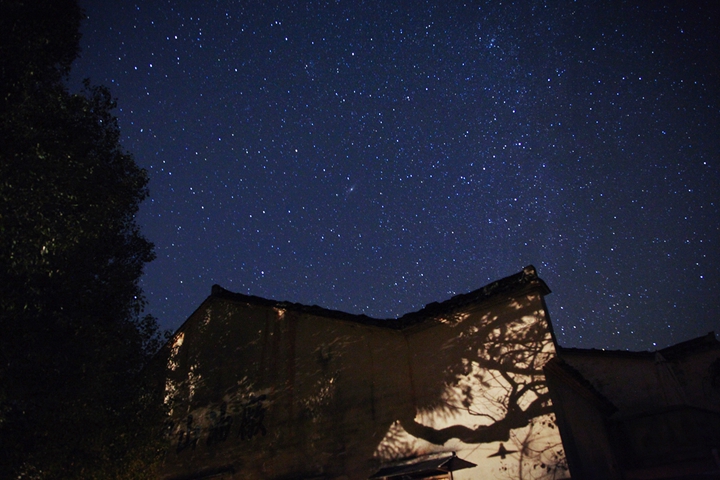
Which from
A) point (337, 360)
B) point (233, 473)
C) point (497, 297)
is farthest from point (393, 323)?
point (233, 473)

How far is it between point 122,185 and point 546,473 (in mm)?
13248

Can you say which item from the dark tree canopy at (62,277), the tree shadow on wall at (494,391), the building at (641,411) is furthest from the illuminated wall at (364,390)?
the dark tree canopy at (62,277)

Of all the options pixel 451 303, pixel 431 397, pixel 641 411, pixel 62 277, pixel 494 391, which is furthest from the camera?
pixel 641 411

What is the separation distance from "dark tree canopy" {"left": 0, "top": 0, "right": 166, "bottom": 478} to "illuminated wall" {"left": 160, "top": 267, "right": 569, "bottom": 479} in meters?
3.06

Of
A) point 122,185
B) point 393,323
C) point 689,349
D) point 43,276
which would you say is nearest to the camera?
point 43,276

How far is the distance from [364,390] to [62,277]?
869 cm

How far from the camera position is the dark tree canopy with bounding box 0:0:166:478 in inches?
340

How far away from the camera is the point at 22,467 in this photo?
9.20m

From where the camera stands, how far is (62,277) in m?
10.1

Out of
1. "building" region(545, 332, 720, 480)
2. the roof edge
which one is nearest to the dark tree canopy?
the roof edge

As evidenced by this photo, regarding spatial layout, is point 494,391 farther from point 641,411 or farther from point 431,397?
point 641,411

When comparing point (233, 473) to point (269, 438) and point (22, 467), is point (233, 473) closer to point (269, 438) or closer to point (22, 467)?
point (269, 438)

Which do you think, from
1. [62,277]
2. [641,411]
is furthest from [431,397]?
[641,411]

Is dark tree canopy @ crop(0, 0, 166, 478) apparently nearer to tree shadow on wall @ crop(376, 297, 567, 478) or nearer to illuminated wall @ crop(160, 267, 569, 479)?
illuminated wall @ crop(160, 267, 569, 479)
